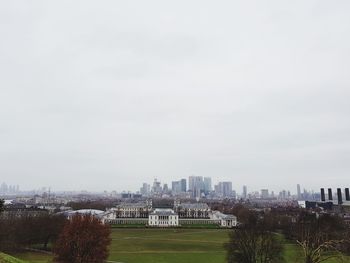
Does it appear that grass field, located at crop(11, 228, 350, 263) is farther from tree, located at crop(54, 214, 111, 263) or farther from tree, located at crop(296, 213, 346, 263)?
tree, located at crop(54, 214, 111, 263)

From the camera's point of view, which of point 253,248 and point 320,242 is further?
point 253,248

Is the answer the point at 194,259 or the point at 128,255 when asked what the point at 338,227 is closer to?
the point at 194,259

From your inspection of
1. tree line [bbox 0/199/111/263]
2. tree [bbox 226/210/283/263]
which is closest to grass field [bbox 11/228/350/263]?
tree [bbox 226/210/283/263]

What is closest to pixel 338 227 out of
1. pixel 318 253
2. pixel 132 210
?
pixel 318 253

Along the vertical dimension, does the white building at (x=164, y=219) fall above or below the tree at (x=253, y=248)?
below

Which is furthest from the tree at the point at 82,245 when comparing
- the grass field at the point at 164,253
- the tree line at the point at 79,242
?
the grass field at the point at 164,253

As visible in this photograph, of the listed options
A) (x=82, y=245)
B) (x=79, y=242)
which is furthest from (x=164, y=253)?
(x=79, y=242)

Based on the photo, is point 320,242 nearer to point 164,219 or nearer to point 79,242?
point 79,242

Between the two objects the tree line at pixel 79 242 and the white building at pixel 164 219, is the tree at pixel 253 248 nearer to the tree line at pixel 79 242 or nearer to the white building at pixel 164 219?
the tree line at pixel 79 242
